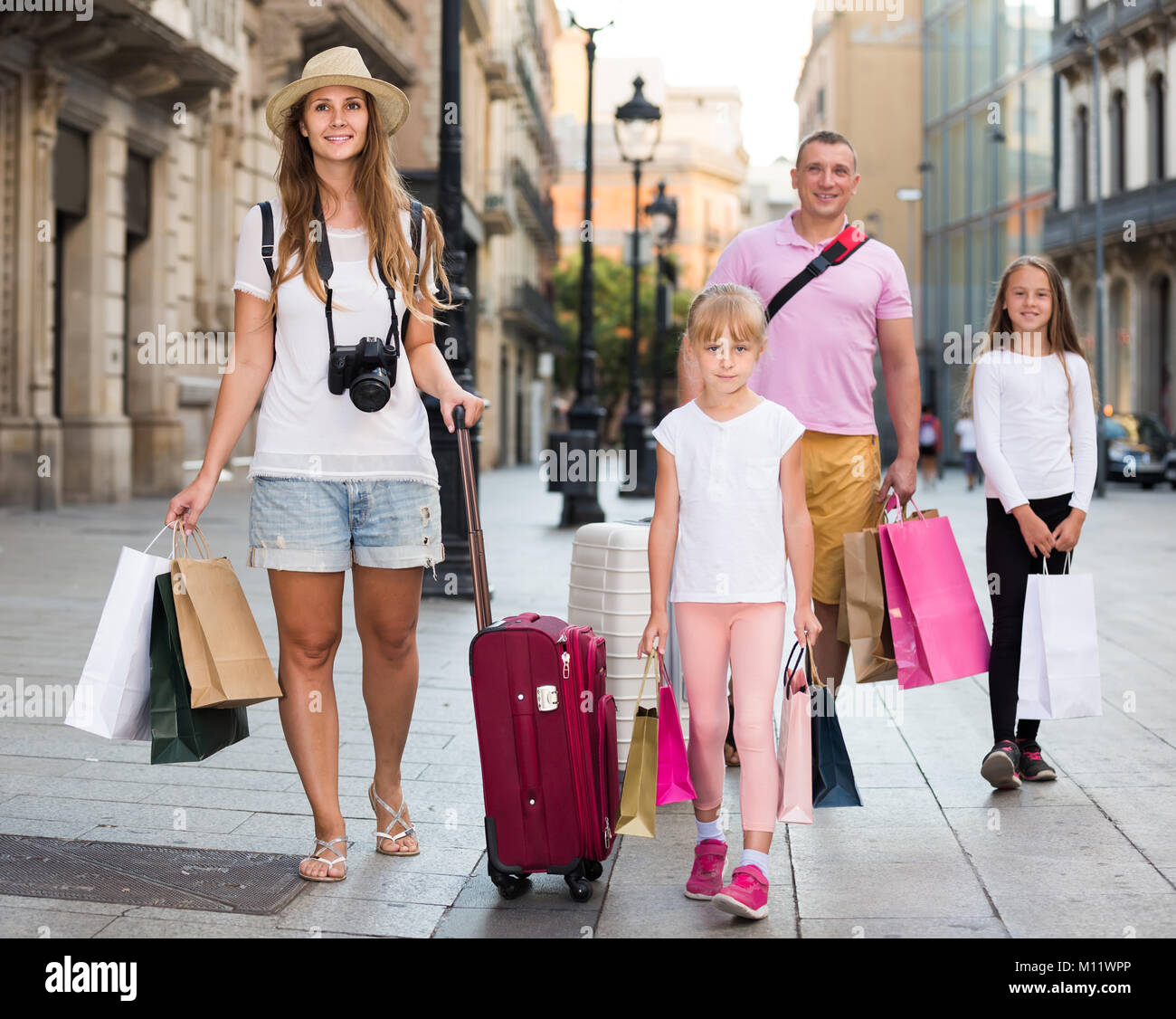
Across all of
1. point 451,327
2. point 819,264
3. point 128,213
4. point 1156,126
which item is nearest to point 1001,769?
point 819,264

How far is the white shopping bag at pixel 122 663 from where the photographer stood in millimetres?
3939

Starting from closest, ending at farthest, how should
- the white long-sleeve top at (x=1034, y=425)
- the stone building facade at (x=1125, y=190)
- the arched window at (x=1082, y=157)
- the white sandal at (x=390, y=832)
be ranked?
the white sandal at (x=390, y=832)
the white long-sleeve top at (x=1034, y=425)
the stone building facade at (x=1125, y=190)
the arched window at (x=1082, y=157)

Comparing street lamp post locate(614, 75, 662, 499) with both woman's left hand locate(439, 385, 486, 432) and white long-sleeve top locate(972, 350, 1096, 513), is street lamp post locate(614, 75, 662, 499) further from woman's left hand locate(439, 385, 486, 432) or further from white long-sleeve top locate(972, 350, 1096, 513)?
woman's left hand locate(439, 385, 486, 432)

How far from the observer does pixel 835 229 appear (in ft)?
16.6

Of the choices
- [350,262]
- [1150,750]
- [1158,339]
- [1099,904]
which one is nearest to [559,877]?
[1099,904]

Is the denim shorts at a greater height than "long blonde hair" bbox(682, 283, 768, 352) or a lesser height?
lesser

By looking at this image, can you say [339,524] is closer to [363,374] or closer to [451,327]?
[363,374]

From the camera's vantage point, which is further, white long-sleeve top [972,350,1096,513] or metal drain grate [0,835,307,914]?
white long-sleeve top [972,350,1096,513]

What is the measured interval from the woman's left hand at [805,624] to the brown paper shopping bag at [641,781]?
1.34 ft

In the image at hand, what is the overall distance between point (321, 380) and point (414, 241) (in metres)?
0.48

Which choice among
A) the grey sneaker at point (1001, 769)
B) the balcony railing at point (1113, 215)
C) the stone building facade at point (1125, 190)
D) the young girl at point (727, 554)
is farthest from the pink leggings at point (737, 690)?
the balcony railing at point (1113, 215)

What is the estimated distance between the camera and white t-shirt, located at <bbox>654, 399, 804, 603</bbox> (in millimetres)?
3965

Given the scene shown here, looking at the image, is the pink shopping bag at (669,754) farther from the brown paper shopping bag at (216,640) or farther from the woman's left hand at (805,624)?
the brown paper shopping bag at (216,640)

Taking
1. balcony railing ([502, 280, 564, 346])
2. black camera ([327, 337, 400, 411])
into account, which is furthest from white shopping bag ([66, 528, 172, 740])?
balcony railing ([502, 280, 564, 346])
